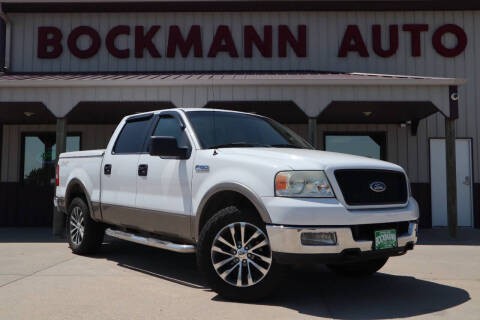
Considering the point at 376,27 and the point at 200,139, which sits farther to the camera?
the point at 376,27

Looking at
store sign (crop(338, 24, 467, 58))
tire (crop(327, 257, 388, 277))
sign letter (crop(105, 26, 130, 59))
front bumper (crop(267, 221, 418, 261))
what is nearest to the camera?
front bumper (crop(267, 221, 418, 261))

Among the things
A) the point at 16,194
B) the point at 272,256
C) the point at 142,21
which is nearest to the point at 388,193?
the point at 272,256

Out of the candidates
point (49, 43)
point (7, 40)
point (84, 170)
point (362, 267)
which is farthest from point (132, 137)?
point (7, 40)

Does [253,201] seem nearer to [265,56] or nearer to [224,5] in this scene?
[265,56]

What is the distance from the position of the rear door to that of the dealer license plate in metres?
2.84

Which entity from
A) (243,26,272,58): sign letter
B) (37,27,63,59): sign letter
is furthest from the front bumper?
(37,27,63,59): sign letter

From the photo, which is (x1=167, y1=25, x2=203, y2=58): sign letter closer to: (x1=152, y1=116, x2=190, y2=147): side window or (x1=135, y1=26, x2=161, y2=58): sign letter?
(x1=135, y1=26, x2=161, y2=58): sign letter

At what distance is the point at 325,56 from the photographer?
11898 millimetres

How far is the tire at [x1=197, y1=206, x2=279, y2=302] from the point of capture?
12.6 ft

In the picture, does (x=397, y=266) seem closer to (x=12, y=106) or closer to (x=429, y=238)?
(x=429, y=238)

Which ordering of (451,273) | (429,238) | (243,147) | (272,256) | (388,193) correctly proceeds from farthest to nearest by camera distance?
(429,238) < (451,273) < (243,147) < (388,193) < (272,256)

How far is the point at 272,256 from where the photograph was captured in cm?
369

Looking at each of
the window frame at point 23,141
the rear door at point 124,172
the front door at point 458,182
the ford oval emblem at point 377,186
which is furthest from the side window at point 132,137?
the front door at point 458,182

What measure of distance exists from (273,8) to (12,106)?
7.15 meters
